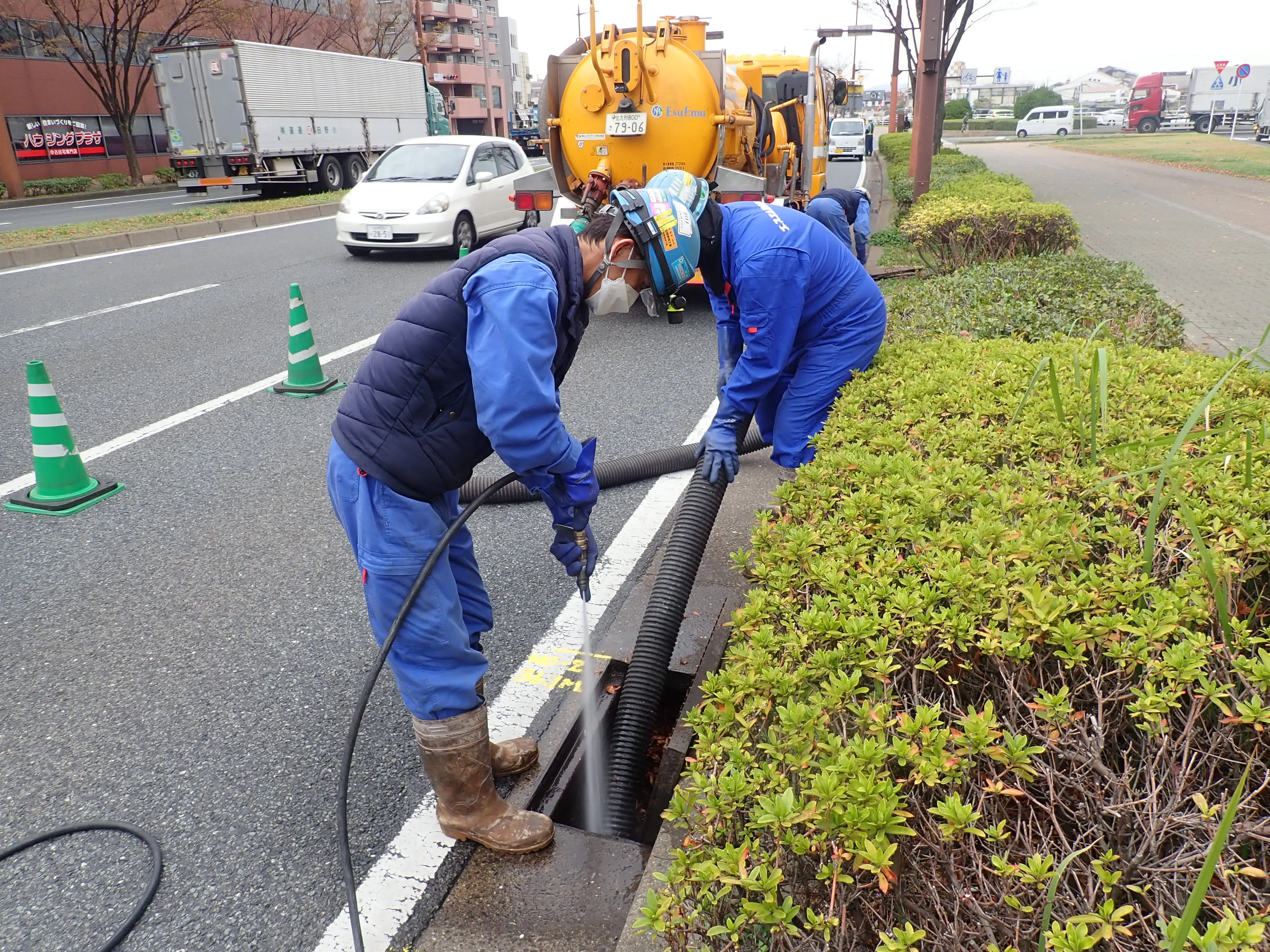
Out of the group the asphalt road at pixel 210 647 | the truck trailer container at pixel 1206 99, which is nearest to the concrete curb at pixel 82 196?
the asphalt road at pixel 210 647

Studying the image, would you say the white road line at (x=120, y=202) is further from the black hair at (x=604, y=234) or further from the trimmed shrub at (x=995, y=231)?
the black hair at (x=604, y=234)

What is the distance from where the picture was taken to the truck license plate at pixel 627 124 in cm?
795

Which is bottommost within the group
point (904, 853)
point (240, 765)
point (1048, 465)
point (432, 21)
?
point (240, 765)

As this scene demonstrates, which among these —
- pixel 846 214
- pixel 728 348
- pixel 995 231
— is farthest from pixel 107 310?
pixel 995 231

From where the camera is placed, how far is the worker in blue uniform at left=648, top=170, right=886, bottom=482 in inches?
122

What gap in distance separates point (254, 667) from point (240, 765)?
541 millimetres

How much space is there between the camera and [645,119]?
796 centimetres

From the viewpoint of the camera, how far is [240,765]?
2.62 meters

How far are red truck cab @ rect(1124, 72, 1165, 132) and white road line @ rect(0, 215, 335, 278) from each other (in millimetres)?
52691

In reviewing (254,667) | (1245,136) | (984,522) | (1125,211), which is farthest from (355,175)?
(1245,136)

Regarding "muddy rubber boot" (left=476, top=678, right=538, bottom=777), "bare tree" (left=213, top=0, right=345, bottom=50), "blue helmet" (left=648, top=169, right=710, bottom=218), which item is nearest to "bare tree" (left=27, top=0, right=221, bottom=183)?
"bare tree" (left=213, top=0, right=345, bottom=50)

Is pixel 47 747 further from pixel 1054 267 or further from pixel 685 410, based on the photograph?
pixel 1054 267

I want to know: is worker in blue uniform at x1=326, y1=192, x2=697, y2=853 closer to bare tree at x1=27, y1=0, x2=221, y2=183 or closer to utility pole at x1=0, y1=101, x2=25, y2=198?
bare tree at x1=27, y1=0, x2=221, y2=183

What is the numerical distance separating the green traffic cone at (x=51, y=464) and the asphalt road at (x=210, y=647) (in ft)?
0.34
